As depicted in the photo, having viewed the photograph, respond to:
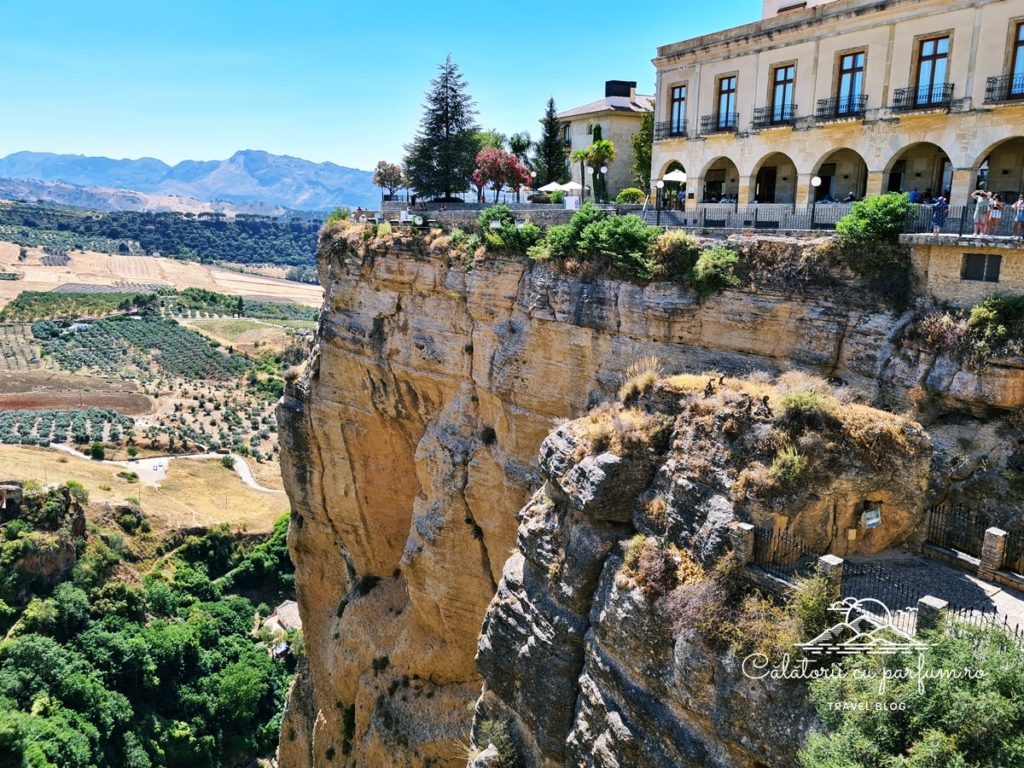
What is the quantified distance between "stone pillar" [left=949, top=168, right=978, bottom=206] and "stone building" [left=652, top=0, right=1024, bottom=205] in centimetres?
3

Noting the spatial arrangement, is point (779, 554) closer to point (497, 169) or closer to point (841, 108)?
point (841, 108)

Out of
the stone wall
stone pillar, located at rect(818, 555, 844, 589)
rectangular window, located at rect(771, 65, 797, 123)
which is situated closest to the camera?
stone pillar, located at rect(818, 555, 844, 589)

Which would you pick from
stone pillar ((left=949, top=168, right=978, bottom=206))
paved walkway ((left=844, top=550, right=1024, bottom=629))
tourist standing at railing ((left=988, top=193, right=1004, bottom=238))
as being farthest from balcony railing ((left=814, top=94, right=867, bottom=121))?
paved walkway ((left=844, top=550, right=1024, bottom=629))

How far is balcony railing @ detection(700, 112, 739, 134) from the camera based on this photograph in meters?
Result: 26.2

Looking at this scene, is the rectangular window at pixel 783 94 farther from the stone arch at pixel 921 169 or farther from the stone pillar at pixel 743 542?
the stone pillar at pixel 743 542

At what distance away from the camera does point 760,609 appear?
12.2 metres

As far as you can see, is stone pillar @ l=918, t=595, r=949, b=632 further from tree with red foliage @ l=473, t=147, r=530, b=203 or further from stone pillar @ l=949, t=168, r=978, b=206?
tree with red foliage @ l=473, t=147, r=530, b=203

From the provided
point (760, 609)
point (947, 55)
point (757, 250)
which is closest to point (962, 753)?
point (760, 609)

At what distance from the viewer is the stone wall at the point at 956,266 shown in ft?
55.2

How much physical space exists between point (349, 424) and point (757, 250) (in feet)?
60.2

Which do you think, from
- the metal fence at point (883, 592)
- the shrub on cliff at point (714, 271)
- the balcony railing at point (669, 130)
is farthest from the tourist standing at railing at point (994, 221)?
the balcony railing at point (669, 130)

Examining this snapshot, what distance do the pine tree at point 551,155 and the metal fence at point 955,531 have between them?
33325 millimetres

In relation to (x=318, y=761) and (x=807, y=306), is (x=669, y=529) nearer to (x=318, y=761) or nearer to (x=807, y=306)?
(x=807, y=306)

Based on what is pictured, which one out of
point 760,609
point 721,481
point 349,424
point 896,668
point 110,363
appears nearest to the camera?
point 896,668
